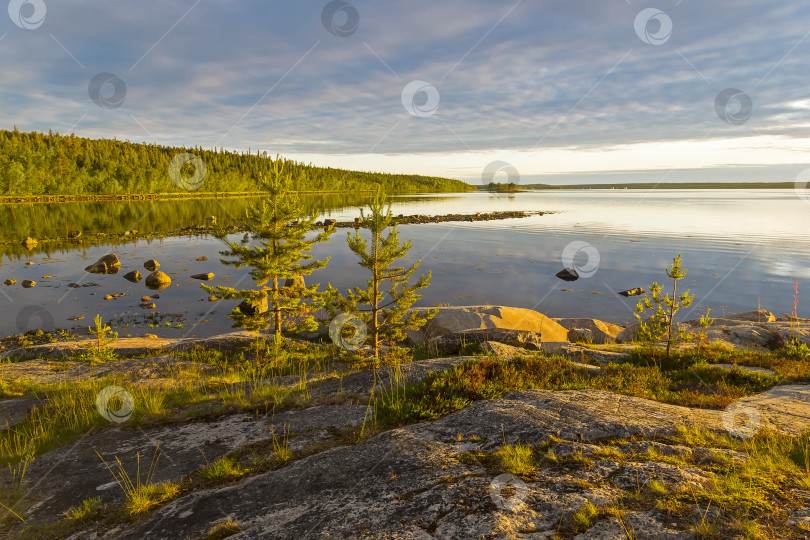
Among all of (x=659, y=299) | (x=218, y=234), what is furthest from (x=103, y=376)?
(x=659, y=299)

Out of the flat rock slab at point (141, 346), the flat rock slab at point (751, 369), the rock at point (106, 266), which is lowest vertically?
the flat rock slab at point (141, 346)

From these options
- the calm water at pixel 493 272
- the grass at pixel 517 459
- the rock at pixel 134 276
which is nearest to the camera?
the grass at pixel 517 459

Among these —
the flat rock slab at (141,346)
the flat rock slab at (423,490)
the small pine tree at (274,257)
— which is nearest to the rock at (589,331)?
the small pine tree at (274,257)

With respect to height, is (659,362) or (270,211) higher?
A: (270,211)

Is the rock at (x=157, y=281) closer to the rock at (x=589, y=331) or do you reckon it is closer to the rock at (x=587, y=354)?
the rock at (x=589, y=331)

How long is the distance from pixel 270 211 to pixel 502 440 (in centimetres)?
1272

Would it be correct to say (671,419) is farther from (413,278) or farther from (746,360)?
(413,278)

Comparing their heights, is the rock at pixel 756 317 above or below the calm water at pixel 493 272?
below

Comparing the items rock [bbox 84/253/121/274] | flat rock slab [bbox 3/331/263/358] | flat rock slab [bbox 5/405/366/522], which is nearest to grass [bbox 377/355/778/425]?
flat rock slab [bbox 5/405/366/522]

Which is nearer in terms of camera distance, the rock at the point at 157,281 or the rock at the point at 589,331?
the rock at the point at 589,331

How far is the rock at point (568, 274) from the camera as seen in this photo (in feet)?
108

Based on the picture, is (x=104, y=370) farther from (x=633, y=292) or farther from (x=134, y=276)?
(x=633, y=292)

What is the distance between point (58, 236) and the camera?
166 ft

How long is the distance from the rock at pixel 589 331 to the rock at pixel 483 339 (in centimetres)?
528
